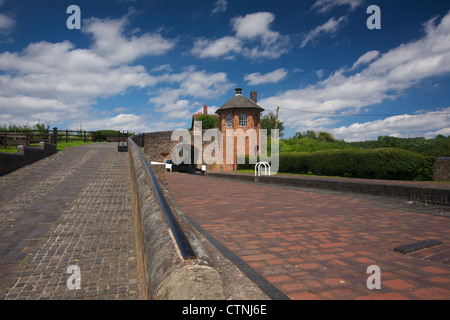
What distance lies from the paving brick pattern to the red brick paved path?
1.48 meters

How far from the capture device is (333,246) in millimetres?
3709

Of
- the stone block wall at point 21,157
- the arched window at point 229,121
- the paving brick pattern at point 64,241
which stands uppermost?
the arched window at point 229,121

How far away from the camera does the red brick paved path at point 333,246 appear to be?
2.54m

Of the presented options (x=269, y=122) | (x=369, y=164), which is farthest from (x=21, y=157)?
(x=269, y=122)

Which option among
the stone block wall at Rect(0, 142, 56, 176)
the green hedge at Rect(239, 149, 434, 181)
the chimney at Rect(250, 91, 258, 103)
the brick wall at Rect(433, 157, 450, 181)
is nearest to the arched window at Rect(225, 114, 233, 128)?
the chimney at Rect(250, 91, 258, 103)

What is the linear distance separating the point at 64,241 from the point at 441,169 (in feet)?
47.9

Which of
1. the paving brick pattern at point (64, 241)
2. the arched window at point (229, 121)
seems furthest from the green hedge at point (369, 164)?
the arched window at point (229, 121)

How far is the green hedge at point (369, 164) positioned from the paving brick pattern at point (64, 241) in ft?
41.6

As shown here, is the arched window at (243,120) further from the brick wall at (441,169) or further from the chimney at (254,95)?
the brick wall at (441,169)

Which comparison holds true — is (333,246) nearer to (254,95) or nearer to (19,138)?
(19,138)

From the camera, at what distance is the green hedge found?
43.1 ft

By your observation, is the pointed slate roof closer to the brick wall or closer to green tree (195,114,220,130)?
green tree (195,114,220,130)

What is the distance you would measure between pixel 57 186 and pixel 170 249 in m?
9.62

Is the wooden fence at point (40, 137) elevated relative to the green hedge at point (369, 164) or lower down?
elevated
